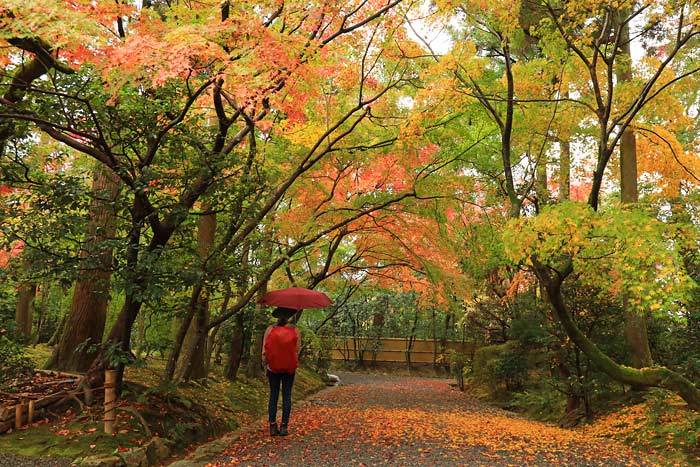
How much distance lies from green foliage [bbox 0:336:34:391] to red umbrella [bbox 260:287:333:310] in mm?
2695

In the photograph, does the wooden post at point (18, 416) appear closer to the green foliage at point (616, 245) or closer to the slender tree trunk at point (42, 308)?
the green foliage at point (616, 245)

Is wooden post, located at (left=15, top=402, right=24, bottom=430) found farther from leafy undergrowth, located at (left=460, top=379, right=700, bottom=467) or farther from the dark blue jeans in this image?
leafy undergrowth, located at (left=460, top=379, right=700, bottom=467)

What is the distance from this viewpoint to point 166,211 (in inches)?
210

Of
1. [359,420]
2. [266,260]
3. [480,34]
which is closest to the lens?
[359,420]

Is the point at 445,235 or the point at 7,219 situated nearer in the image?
the point at 7,219

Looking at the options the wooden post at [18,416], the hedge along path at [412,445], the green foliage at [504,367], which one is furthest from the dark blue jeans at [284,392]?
the green foliage at [504,367]

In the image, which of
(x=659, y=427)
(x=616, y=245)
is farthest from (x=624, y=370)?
(x=616, y=245)

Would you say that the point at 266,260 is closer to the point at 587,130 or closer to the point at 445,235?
the point at 445,235

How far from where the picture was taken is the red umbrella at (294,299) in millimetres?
5992

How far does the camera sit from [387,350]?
72.4 ft

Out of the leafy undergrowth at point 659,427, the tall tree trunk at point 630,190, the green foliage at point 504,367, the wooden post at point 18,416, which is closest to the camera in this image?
the wooden post at point 18,416

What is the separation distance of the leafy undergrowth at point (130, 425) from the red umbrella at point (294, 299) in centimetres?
150

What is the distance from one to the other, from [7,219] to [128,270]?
145cm

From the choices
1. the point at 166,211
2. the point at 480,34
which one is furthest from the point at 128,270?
the point at 480,34
